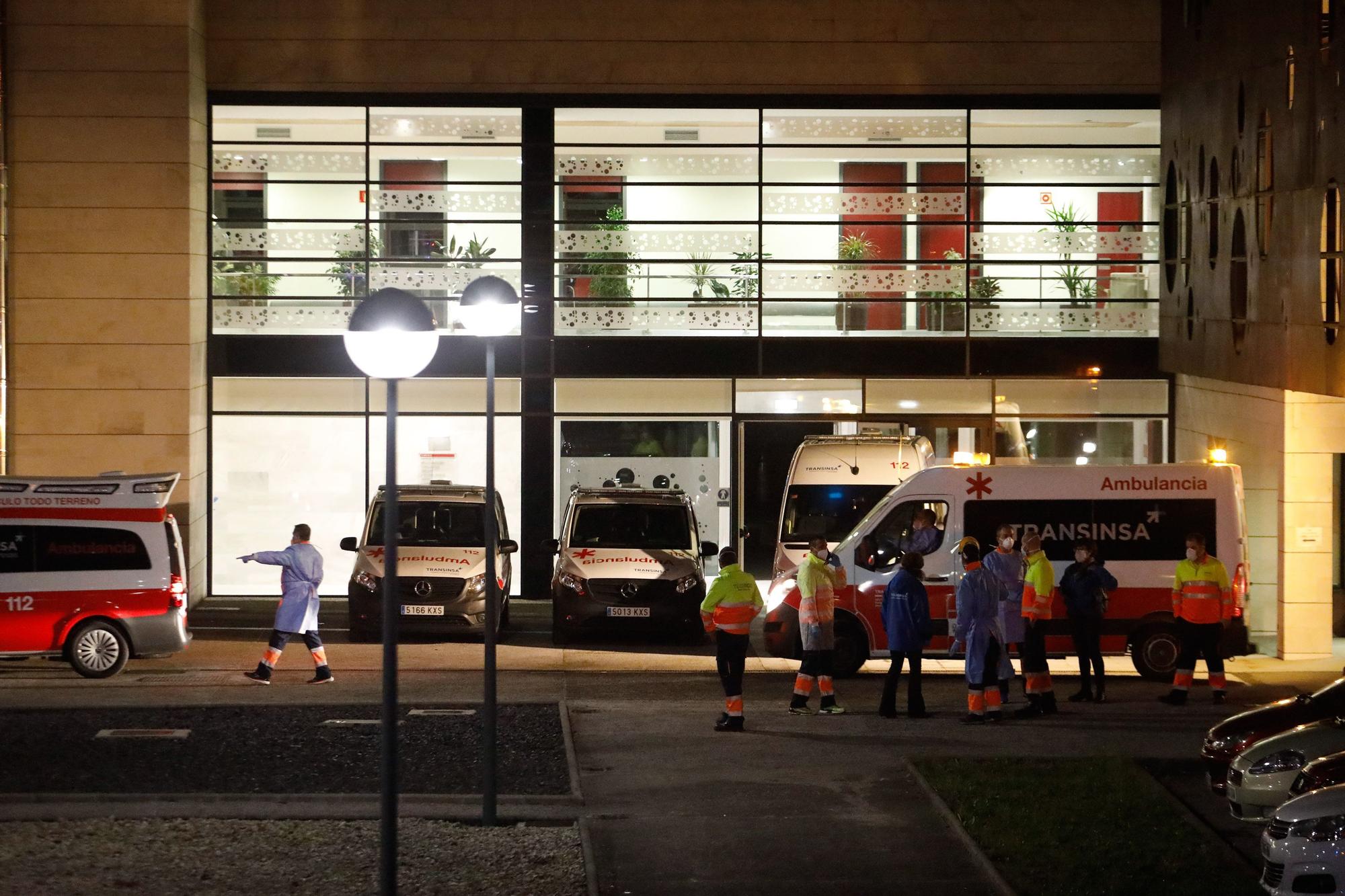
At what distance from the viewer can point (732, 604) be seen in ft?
50.8

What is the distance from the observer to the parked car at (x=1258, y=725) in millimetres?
12875

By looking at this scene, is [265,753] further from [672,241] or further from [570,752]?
[672,241]

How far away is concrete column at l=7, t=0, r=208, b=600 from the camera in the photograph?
23.3 meters

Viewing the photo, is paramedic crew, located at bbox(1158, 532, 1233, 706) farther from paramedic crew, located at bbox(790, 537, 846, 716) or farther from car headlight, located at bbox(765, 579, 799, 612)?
car headlight, located at bbox(765, 579, 799, 612)

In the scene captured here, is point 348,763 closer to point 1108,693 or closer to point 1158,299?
point 1108,693

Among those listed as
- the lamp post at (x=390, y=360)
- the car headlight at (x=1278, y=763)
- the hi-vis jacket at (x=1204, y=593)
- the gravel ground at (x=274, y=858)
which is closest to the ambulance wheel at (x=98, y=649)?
the gravel ground at (x=274, y=858)

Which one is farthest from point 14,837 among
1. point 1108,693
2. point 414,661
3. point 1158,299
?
point 1158,299

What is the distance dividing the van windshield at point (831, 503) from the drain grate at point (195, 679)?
6.84 meters

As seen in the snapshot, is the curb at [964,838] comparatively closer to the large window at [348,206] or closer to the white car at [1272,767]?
the white car at [1272,767]

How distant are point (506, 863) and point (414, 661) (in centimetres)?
887

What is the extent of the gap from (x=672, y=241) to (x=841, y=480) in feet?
17.3

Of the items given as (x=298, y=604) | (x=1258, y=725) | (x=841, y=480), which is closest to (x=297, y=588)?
(x=298, y=604)

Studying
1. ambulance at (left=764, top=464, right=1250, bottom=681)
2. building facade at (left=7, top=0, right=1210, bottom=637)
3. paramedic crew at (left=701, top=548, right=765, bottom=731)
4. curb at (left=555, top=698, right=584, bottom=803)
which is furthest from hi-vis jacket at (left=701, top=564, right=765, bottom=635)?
building facade at (left=7, top=0, right=1210, bottom=637)

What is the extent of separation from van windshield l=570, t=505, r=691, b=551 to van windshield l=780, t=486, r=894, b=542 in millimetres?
1272
